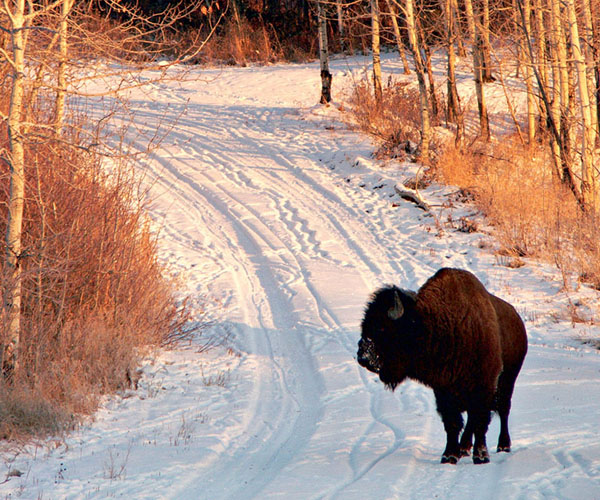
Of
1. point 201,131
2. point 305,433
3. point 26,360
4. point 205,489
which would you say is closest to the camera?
point 205,489

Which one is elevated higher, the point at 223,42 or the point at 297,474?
the point at 223,42

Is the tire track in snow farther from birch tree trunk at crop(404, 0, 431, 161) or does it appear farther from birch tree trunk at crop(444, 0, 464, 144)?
birch tree trunk at crop(444, 0, 464, 144)

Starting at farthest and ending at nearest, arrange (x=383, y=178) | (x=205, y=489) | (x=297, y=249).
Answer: (x=383, y=178)
(x=297, y=249)
(x=205, y=489)

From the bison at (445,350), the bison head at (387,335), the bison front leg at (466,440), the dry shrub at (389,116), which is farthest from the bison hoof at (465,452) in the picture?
the dry shrub at (389,116)

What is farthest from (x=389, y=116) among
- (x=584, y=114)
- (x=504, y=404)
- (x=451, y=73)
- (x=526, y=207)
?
(x=504, y=404)

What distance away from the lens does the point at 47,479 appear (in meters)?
5.21

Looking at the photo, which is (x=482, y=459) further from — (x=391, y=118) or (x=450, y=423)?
(x=391, y=118)

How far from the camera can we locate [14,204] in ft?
21.9

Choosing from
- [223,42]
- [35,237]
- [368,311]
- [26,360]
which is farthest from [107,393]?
[223,42]

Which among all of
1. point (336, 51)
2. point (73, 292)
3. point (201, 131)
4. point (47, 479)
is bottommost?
point (47, 479)

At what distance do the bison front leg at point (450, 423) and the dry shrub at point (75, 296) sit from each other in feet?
11.9

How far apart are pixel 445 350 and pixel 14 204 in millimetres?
4570

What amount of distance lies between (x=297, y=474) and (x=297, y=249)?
333 inches

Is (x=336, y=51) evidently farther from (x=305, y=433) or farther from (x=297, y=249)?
(x=305, y=433)
